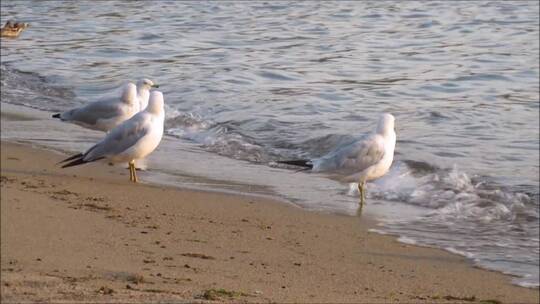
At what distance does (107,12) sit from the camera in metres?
20.5

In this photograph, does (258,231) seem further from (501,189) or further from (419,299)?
(501,189)

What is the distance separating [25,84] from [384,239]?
684 centimetres

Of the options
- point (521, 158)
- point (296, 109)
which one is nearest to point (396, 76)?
point (296, 109)

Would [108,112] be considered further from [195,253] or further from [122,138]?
[195,253]

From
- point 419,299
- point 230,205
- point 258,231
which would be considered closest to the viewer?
point 419,299

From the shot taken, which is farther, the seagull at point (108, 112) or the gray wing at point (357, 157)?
the seagull at point (108, 112)

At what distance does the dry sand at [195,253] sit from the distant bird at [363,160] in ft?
2.15

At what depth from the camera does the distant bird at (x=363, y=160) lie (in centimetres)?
805

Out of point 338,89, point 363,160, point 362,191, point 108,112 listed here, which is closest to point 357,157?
point 363,160

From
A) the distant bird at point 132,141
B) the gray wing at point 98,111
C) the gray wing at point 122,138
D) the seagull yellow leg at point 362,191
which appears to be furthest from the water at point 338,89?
the gray wing at point 98,111

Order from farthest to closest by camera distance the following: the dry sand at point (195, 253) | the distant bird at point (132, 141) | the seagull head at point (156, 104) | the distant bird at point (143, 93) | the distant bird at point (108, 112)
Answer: the distant bird at point (143, 93) < the distant bird at point (108, 112) < the seagull head at point (156, 104) < the distant bird at point (132, 141) < the dry sand at point (195, 253)

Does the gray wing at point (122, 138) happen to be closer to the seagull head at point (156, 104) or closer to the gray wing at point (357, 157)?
the seagull head at point (156, 104)

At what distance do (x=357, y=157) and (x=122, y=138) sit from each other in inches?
68.9

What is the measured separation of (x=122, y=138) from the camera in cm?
831
